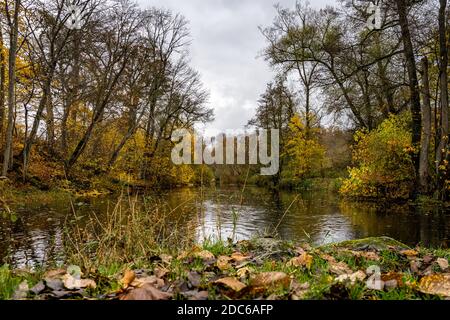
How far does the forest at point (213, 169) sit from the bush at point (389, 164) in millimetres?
58

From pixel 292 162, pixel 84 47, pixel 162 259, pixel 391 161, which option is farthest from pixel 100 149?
pixel 162 259

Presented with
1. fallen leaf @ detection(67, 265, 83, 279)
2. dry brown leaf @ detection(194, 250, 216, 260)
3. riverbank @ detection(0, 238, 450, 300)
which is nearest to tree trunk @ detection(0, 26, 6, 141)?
dry brown leaf @ detection(194, 250, 216, 260)

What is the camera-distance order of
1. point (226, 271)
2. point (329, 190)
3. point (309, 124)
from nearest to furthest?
point (226, 271), point (329, 190), point (309, 124)

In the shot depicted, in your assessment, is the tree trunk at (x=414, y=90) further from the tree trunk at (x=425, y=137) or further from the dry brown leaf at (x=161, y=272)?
the dry brown leaf at (x=161, y=272)

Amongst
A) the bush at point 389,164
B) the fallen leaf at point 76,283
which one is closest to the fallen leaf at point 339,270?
the fallen leaf at point 76,283

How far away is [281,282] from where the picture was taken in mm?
2029


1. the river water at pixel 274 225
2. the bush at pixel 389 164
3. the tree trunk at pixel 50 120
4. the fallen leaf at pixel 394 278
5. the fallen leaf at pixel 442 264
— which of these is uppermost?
the tree trunk at pixel 50 120

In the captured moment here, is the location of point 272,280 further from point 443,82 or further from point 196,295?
point 443,82

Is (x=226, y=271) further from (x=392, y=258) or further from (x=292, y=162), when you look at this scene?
(x=292, y=162)

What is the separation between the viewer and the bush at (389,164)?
14492 mm

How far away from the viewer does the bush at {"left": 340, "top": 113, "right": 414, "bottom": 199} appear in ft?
47.5

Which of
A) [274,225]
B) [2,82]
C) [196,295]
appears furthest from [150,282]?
[2,82]

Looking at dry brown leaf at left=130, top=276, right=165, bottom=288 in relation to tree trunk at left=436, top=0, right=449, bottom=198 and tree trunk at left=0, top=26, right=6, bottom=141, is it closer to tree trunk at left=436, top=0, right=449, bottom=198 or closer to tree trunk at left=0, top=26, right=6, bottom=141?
tree trunk at left=436, top=0, right=449, bottom=198

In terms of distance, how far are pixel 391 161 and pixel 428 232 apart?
23.8ft
